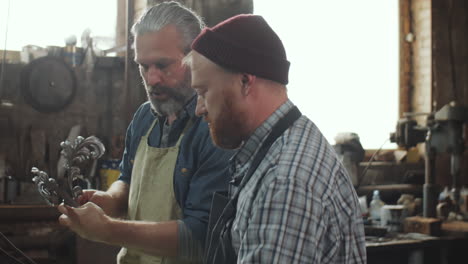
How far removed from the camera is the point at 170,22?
2080 mm

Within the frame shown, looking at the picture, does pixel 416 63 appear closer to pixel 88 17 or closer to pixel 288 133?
pixel 88 17

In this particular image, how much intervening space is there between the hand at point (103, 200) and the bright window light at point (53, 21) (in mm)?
2108

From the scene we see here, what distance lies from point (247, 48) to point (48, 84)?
2933 mm

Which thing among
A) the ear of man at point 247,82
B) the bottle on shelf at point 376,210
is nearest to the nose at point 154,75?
the ear of man at point 247,82

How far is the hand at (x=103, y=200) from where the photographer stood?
225cm

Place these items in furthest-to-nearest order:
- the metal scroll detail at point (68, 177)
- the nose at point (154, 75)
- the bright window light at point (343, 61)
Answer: the bright window light at point (343, 61) < the nose at point (154, 75) < the metal scroll detail at point (68, 177)

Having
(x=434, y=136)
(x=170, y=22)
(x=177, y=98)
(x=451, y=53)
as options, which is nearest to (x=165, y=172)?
(x=177, y=98)

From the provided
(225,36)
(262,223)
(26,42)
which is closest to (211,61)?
(225,36)

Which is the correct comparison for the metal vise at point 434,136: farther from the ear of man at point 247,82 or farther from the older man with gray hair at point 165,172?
the ear of man at point 247,82

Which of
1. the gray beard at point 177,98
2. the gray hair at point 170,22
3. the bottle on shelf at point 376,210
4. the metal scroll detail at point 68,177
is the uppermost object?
the gray hair at point 170,22

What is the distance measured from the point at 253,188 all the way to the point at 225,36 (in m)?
0.37

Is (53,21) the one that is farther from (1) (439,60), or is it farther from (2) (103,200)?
(1) (439,60)

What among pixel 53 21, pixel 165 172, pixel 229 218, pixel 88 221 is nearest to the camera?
pixel 229 218

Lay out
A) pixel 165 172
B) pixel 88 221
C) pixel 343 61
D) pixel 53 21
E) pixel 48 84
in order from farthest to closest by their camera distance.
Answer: pixel 343 61, pixel 53 21, pixel 48 84, pixel 165 172, pixel 88 221
